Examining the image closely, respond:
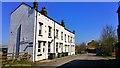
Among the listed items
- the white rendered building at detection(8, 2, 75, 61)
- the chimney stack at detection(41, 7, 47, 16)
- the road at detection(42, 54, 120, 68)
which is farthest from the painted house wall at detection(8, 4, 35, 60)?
the chimney stack at detection(41, 7, 47, 16)

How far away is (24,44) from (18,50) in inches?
47.5

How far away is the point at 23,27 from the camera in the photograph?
27.5 m

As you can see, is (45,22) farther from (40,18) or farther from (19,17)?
(19,17)

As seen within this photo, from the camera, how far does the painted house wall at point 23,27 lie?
87.8ft

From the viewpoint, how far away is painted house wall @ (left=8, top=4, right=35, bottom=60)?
1054 inches

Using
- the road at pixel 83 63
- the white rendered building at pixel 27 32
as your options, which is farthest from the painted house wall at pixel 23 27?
the road at pixel 83 63

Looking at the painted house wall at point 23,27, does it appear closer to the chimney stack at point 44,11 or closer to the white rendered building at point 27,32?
the white rendered building at point 27,32

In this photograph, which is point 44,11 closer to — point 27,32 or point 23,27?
point 23,27

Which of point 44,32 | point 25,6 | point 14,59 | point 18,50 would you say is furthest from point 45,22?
point 14,59

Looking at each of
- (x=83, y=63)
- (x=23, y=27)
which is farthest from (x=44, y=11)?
(x=83, y=63)

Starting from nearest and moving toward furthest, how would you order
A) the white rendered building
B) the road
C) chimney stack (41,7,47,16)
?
the road < the white rendered building < chimney stack (41,7,47,16)

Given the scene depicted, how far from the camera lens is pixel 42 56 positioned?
2978 cm

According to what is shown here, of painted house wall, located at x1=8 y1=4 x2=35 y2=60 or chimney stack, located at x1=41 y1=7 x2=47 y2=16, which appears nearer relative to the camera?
painted house wall, located at x1=8 y1=4 x2=35 y2=60

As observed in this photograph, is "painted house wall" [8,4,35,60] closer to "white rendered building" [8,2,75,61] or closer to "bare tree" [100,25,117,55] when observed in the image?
"white rendered building" [8,2,75,61]
